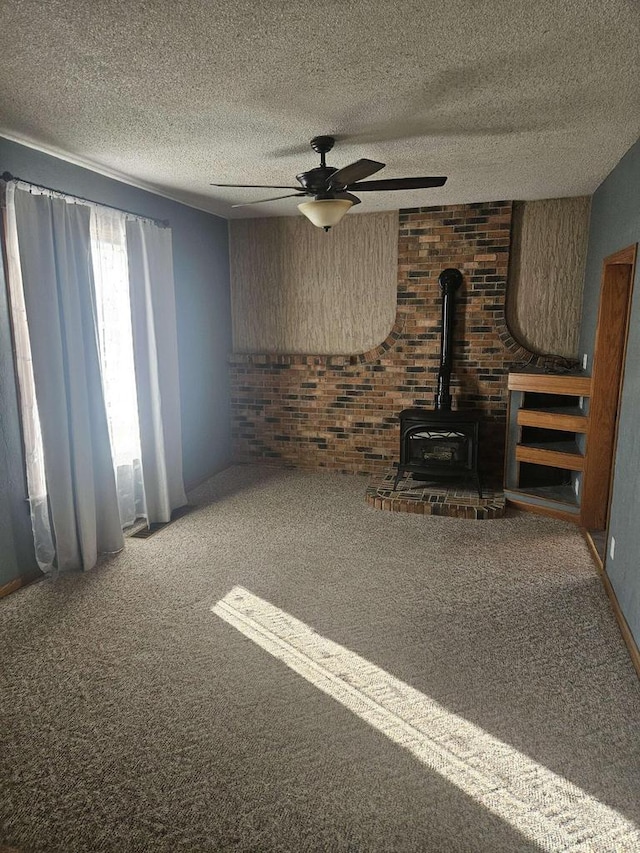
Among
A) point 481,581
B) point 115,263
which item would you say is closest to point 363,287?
point 115,263

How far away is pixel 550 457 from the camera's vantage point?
164 inches

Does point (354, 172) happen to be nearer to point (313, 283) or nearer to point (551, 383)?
point (551, 383)

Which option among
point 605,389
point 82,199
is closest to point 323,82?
point 82,199

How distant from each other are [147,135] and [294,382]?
9.53ft

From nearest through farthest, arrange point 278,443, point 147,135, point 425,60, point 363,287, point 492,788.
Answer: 1. point 492,788
2. point 425,60
3. point 147,135
4. point 363,287
5. point 278,443

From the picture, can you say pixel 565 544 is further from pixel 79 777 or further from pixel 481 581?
pixel 79 777

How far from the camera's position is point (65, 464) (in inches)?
128

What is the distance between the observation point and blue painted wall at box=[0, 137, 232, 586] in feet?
10.0

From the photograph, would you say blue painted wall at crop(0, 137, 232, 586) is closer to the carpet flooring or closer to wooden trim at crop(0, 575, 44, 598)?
wooden trim at crop(0, 575, 44, 598)

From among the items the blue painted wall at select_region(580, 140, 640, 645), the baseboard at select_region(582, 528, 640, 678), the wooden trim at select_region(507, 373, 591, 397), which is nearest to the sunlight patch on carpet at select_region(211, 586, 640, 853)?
the baseboard at select_region(582, 528, 640, 678)

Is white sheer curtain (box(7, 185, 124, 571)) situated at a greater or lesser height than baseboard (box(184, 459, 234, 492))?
greater

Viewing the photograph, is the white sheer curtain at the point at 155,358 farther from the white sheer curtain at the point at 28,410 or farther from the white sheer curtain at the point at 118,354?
the white sheer curtain at the point at 28,410

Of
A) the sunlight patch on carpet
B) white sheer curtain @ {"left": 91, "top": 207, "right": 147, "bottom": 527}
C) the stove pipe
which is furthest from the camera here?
the stove pipe

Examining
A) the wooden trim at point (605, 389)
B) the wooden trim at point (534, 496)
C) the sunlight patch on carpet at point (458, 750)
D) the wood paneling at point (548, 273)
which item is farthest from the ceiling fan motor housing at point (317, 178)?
the wooden trim at point (534, 496)
